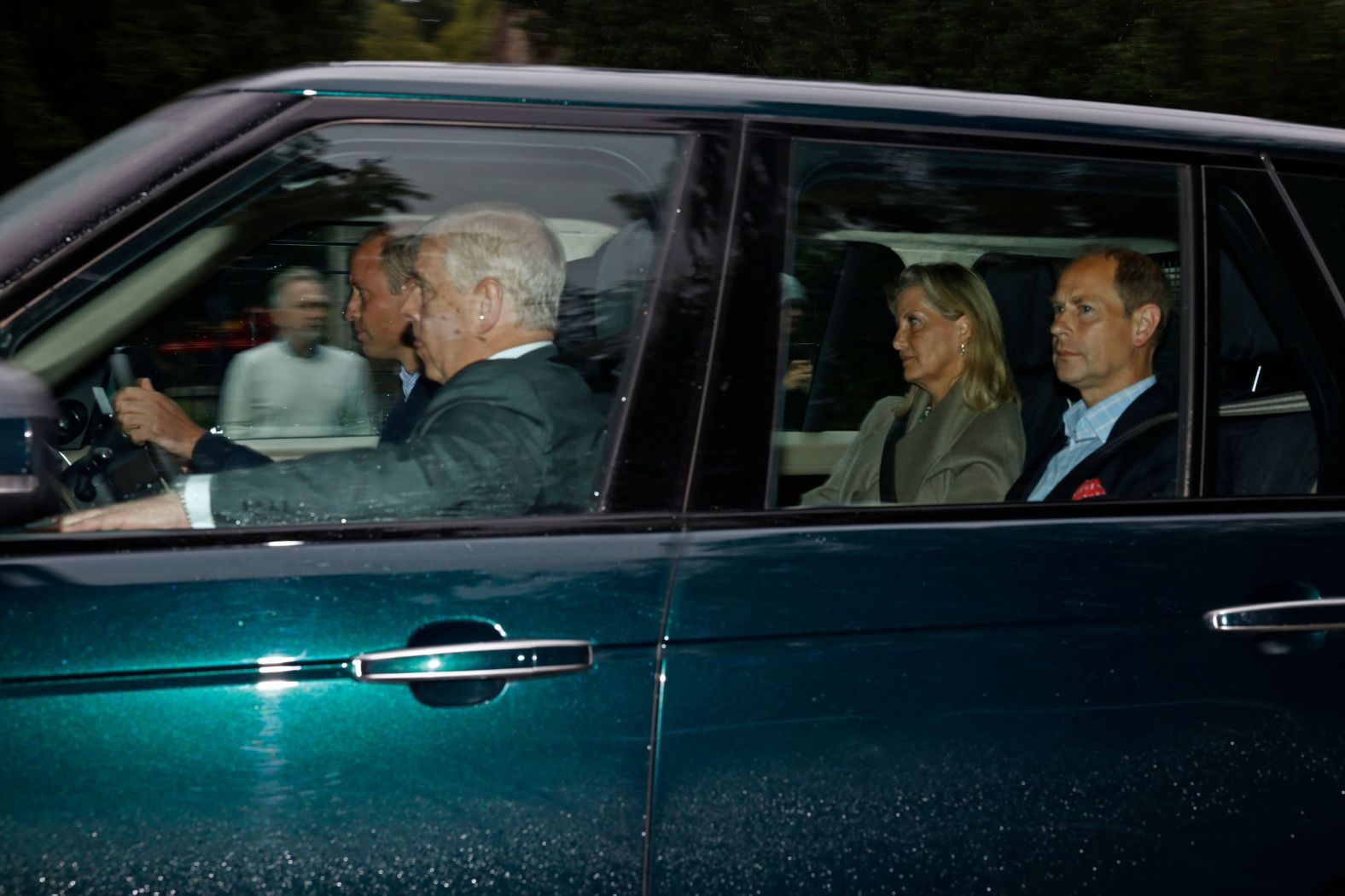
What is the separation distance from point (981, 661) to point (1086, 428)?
0.80 m

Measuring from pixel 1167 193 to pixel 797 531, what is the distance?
850 mm

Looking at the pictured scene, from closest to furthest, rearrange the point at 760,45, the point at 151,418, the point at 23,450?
1. the point at 23,450
2. the point at 151,418
3. the point at 760,45

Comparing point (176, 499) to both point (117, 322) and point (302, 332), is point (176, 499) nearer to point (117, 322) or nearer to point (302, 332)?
point (117, 322)

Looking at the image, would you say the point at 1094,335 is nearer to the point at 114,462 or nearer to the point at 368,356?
the point at 368,356

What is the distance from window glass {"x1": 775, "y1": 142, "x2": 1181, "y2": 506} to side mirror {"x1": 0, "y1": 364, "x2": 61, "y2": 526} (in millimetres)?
951

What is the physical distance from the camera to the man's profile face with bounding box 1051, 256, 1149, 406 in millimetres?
2701

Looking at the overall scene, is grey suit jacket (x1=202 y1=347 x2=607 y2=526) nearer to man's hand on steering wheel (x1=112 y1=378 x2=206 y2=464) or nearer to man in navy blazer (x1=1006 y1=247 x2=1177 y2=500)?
man's hand on steering wheel (x1=112 y1=378 x2=206 y2=464)

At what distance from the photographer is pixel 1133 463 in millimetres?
2434

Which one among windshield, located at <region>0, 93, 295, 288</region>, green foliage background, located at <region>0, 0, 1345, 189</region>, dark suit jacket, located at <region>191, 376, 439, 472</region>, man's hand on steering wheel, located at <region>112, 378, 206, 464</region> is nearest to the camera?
windshield, located at <region>0, 93, 295, 288</region>

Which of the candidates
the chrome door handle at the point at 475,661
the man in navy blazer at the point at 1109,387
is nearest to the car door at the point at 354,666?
the chrome door handle at the point at 475,661

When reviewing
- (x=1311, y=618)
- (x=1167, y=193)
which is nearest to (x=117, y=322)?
(x=1167, y=193)

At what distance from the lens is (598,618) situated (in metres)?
1.91

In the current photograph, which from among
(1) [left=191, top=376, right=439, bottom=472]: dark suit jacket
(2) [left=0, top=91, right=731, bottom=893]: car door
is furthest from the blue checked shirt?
(1) [left=191, top=376, right=439, bottom=472]: dark suit jacket

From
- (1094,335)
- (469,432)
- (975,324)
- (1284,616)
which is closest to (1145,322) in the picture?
(1094,335)
